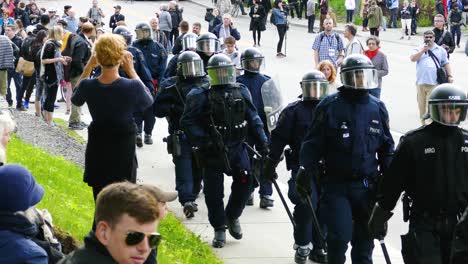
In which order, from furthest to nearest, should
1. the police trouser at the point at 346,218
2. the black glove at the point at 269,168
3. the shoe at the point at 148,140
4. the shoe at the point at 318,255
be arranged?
the shoe at the point at 148,140 < the shoe at the point at 318,255 < the black glove at the point at 269,168 < the police trouser at the point at 346,218

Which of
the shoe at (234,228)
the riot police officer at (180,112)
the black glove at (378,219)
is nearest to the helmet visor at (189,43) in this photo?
the riot police officer at (180,112)

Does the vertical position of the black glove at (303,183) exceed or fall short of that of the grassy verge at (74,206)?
it exceeds it

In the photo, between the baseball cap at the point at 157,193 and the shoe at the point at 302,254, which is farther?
the shoe at the point at 302,254

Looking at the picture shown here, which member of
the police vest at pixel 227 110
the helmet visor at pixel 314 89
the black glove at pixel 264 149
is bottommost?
the black glove at pixel 264 149

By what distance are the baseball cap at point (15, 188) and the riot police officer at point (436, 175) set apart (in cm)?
298

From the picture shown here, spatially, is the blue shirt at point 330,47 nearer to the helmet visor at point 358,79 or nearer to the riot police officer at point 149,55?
the riot police officer at point 149,55

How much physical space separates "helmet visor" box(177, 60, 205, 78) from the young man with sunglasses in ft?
24.2

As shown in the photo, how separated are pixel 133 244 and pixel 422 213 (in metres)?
3.27

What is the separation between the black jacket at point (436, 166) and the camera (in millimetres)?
7031

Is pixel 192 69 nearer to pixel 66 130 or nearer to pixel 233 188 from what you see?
pixel 233 188

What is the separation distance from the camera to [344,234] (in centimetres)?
800

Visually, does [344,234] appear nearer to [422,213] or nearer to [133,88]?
[422,213]

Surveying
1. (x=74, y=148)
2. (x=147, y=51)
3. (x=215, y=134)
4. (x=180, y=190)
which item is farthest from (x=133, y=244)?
(x=147, y=51)

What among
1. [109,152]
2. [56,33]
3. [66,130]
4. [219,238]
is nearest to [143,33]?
[56,33]
